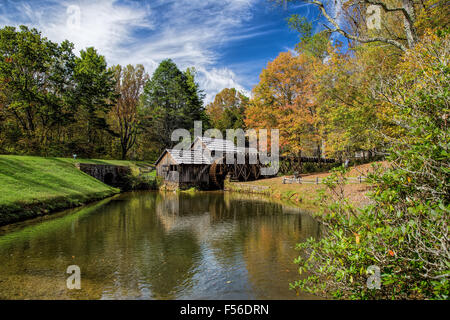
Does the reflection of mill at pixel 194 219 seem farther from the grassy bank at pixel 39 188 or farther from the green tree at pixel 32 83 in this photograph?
the green tree at pixel 32 83

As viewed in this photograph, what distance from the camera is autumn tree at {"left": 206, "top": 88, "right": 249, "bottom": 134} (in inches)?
1880

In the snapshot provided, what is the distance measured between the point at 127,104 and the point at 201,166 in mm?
19160

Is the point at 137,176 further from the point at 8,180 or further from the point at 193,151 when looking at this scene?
the point at 8,180

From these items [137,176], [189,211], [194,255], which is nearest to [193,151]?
[137,176]

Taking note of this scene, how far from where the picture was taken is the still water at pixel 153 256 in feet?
18.4

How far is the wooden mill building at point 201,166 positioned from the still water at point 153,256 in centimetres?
1455

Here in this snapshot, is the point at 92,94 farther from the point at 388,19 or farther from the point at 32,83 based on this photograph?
the point at 388,19

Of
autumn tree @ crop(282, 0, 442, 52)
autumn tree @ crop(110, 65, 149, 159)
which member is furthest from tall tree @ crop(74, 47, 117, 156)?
autumn tree @ crop(282, 0, 442, 52)

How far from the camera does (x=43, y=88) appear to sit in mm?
29266

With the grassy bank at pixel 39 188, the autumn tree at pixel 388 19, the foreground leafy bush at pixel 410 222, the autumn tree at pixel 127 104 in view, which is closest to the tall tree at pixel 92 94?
the autumn tree at pixel 127 104

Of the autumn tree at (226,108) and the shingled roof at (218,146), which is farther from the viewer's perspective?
the autumn tree at (226,108)

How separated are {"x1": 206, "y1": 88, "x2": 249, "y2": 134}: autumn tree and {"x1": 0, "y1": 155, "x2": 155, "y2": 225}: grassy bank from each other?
93.9ft

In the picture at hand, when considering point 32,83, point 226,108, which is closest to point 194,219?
point 32,83

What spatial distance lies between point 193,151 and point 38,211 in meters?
18.6
